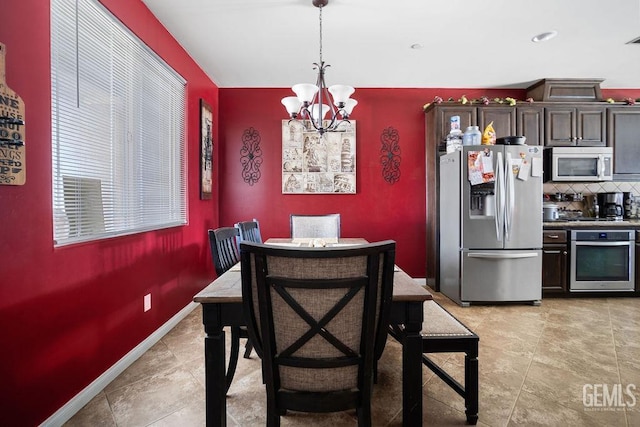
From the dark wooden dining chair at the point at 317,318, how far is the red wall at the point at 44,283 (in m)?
1.12

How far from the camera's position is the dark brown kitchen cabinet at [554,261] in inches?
136

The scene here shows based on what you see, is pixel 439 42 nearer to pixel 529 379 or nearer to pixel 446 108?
pixel 446 108

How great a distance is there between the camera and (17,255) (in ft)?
4.41

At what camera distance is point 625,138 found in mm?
3746

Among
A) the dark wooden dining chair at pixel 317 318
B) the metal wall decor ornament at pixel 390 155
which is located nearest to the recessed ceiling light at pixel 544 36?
the metal wall decor ornament at pixel 390 155

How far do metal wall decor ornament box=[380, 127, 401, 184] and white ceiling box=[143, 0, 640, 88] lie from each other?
64 centimetres

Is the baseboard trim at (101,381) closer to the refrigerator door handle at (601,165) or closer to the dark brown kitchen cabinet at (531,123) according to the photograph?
the dark brown kitchen cabinet at (531,123)

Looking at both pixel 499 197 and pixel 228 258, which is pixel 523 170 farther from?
pixel 228 258

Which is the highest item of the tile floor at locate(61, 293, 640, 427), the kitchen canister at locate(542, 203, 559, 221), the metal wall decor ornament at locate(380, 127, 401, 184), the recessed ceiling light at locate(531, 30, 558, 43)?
the recessed ceiling light at locate(531, 30, 558, 43)

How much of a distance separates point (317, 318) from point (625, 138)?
4793 mm

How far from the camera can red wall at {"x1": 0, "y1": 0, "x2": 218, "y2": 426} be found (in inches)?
51.9

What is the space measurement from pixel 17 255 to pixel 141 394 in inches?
40.9

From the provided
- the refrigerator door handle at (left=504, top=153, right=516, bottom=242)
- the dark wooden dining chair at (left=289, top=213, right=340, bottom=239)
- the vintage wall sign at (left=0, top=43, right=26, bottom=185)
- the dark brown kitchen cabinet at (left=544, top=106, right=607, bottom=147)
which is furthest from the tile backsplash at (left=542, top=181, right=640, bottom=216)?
the vintage wall sign at (left=0, top=43, right=26, bottom=185)

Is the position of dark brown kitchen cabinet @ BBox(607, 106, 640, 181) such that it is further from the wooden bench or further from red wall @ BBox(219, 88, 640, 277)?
the wooden bench
